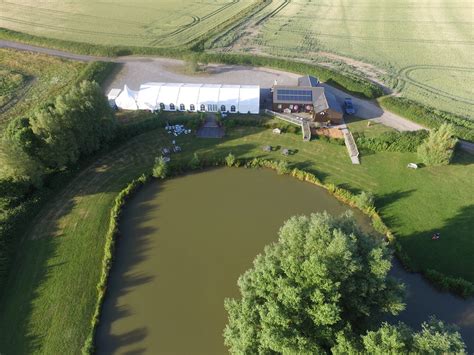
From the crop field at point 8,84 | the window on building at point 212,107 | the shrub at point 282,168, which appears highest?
the crop field at point 8,84

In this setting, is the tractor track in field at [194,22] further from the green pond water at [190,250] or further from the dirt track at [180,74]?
the green pond water at [190,250]

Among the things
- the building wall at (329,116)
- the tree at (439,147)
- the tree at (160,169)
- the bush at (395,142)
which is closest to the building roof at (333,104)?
the building wall at (329,116)

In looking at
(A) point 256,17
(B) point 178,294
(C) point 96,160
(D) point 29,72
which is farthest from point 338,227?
(A) point 256,17

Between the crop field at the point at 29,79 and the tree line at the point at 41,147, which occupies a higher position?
the crop field at the point at 29,79

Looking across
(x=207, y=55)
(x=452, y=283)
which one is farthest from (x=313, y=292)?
(x=207, y=55)

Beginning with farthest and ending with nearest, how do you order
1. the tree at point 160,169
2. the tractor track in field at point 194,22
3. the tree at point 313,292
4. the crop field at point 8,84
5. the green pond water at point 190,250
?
the tractor track in field at point 194,22
the crop field at point 8,84
the tree at point 160,169
the green pond water at point 190,250
the tree at point 313,292

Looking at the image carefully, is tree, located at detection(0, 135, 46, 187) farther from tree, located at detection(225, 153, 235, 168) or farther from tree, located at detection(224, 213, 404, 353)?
tree, located at detection(224, 213, 404, 353)

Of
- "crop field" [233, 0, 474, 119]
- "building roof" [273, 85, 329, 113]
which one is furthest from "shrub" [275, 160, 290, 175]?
"crop field" [233, 0, 474, 119]

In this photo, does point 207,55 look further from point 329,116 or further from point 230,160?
point 230,160
